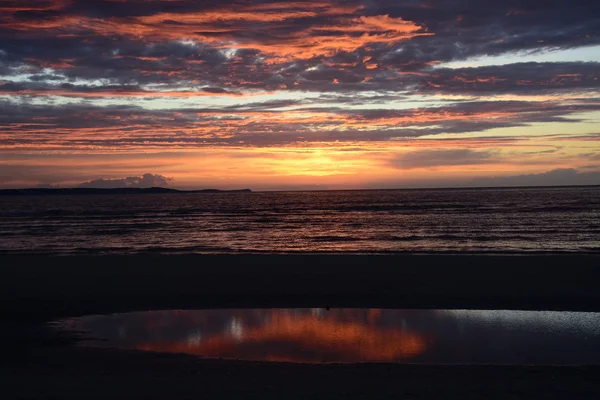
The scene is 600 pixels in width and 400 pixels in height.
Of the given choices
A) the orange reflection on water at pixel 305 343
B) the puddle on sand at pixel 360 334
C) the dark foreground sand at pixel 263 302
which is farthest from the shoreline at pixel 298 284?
the orange reflection on water at pixel 305 343

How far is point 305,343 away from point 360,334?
1.44 metres

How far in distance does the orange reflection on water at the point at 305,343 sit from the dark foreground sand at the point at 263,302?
80 cm

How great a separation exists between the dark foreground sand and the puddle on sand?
2.58ft

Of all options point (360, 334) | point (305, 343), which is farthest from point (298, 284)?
point (305, 343)

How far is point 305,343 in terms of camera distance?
11.2 metres

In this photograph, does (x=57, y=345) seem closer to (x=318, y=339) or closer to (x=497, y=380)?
(x=318, y=339)

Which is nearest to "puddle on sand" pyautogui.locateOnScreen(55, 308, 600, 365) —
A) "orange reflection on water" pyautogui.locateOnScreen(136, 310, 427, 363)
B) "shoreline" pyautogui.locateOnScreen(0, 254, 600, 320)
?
"orange reflection on water" pyautogui.locateOnScreen(136, 310, 427, 363)

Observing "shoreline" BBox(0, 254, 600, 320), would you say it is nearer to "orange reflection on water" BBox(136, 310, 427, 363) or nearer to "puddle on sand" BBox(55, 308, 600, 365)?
"puddle on sand" BBox(55, 308, 600, 365)

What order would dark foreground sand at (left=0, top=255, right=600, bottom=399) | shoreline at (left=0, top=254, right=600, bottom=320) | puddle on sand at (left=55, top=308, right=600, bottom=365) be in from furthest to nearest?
1. shoreline at (left=0, top=254, right=600, bottom=320)
2. puddle on sand at (left=55, top=308, right=600, bottom=365)
3. dark foreground sand at (left=0, top=255, right=600, bottom=399)

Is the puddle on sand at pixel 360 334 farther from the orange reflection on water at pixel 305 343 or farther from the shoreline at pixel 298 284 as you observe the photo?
the shoreline at pixel 298 284

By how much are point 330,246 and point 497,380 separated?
2730 cm

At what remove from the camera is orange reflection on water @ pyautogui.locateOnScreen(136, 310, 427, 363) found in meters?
10.3

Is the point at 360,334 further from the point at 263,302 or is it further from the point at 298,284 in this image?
the point at 298,284

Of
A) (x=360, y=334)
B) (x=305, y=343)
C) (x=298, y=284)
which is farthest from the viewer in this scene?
(x=298, y=284)
